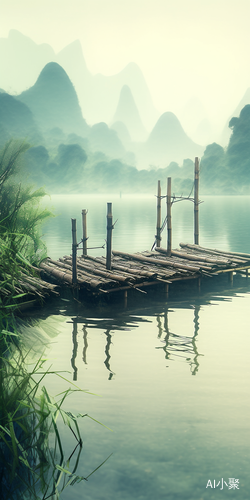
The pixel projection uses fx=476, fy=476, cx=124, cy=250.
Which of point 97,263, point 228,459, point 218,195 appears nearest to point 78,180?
point 218,195

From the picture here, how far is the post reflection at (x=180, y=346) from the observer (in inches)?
385

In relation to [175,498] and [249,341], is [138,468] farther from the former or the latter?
[249,341]

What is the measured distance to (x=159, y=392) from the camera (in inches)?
320

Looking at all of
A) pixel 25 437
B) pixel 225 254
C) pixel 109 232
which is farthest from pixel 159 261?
pixel 25 437

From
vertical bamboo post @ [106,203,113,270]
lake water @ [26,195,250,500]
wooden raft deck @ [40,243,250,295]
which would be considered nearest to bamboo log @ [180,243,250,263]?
wooden raft deck @ [40,243,250,295]

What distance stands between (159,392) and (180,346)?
2.76 meters

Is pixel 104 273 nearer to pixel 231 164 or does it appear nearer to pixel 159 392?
pixel 159 392

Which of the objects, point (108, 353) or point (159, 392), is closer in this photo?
point (159, 392)

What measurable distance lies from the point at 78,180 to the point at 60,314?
14570 centimetres

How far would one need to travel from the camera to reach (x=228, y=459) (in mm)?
6090

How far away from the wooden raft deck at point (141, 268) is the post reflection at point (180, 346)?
1.86 metres

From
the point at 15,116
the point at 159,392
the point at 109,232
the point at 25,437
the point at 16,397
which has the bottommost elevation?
the point at 159,392

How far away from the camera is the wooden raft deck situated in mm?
13906

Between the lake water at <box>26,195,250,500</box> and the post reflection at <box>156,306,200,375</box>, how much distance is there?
2cm
